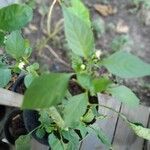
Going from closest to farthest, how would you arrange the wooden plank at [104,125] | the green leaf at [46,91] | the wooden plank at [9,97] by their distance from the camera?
the green leaf at [46,91] → the wooden plank at [9,97] → the wooden plank at [104,125]

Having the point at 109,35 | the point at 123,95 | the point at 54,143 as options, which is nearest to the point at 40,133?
the point at 54,143

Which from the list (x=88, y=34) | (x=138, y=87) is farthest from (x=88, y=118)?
(x=138, y=87)

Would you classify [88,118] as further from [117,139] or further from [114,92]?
[117,139]

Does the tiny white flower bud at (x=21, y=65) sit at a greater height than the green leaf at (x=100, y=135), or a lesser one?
greater

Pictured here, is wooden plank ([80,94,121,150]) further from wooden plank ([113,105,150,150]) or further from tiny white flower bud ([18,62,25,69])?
tiny white flower bud ([18,62,25,69])

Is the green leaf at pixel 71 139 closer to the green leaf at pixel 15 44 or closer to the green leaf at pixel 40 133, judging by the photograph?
the green leaf at pixel 40 133

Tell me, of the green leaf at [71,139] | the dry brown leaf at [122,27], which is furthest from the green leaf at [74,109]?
the dry brown leaf at [122,27]

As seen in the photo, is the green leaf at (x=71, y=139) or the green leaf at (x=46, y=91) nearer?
the green leaf at (x=46, y=91)

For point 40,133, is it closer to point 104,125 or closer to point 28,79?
point 28,79
